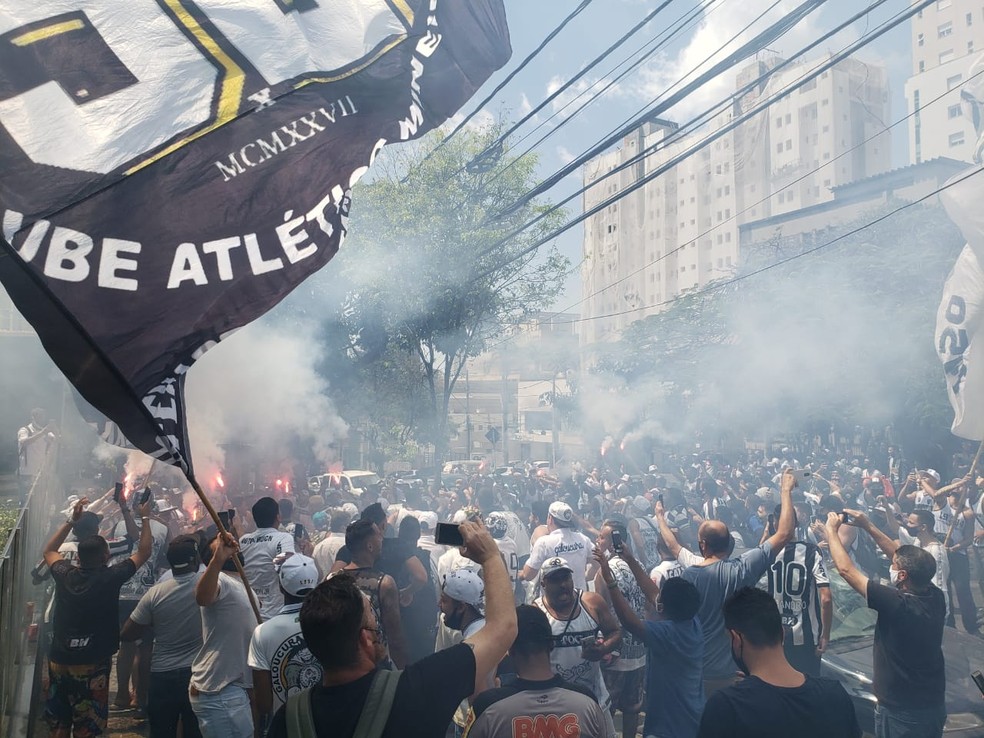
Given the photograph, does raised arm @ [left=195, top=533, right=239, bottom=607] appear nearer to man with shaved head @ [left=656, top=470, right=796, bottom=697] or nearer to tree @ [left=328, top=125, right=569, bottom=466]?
man with shaved head @ [left=656, top=470, right=796, bottom=697]

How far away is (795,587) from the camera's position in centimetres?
562

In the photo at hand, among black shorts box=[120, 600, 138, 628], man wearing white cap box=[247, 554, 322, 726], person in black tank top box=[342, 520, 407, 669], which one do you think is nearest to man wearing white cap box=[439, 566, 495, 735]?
person in black tank top box=[342, 520, 407, 669]

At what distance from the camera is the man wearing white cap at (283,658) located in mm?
3980

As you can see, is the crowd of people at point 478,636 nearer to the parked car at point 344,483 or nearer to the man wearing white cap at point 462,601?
the man wearing white cap at point 462,601

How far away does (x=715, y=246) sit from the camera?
85.5 m

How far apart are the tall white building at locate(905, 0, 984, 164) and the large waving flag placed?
6789cm

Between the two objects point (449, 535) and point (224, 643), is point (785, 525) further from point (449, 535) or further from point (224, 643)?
point (224, 643)

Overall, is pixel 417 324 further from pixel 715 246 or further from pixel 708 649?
pixel 715 246

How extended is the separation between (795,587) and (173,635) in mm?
4059

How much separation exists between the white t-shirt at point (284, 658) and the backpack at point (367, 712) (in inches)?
61.8

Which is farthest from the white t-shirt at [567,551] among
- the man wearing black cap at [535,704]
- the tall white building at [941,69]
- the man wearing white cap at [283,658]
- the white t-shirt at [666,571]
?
the tall white building at [941,69]

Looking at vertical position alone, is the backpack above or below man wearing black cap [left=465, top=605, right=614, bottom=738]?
above

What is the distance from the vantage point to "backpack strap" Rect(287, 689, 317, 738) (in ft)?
7.81

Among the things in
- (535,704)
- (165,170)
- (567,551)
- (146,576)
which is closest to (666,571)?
(567,551)
